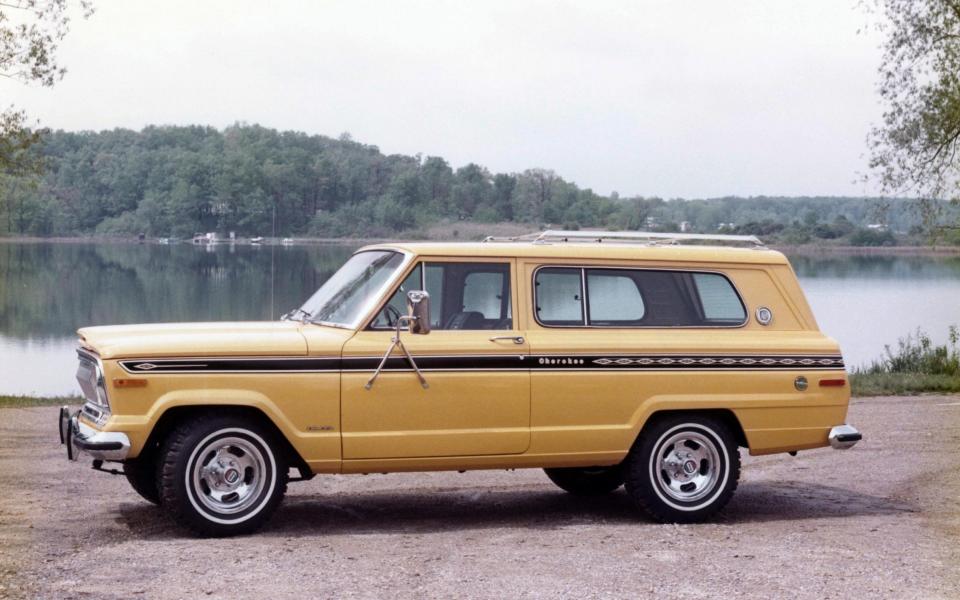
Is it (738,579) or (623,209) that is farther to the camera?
(623,209)

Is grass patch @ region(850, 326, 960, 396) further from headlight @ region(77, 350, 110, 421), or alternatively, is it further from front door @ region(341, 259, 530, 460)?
headlight @ region(77, 350, 110, 421)

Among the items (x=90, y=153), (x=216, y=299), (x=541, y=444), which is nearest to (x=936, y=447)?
(x=541, y=444)

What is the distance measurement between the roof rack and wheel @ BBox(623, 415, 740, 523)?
1.38 m

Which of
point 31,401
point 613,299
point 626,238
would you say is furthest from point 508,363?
point 31,401

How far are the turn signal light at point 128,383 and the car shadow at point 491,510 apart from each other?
108cm

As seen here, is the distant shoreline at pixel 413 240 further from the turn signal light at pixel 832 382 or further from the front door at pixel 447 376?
the turn signal light at pixel 832 382

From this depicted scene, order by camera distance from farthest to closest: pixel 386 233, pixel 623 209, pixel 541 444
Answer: pixel 386 233, pixel 623 209, pixel 541 444

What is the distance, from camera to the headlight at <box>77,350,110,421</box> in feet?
27.3

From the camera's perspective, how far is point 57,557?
7680mm

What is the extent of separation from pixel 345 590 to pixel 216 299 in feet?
186

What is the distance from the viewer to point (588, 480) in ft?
34.5

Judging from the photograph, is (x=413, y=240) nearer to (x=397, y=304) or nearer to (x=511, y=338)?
(x=397, y=304)

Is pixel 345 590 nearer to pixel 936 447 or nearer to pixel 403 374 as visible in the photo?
pixel 403 374

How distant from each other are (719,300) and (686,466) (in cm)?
127
